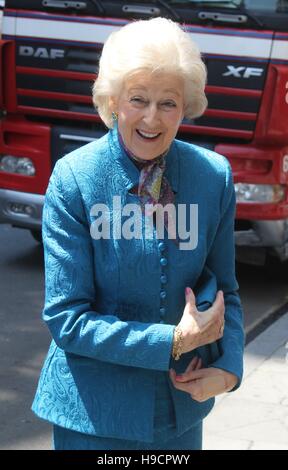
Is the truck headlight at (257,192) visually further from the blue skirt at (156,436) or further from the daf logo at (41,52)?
the blue skirt at (156,436)

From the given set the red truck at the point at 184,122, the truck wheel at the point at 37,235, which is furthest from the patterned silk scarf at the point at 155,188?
the truck wheel at the point at 37,235

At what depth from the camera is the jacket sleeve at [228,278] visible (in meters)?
2.44

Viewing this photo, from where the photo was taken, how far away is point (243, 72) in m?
6.96

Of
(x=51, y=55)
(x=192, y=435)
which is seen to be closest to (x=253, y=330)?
(x=51, y=55)

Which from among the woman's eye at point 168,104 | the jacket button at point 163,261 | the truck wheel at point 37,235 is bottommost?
the truck wheel at point 37,235

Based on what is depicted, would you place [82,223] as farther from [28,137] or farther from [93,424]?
[28,137]

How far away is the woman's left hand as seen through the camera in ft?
7.73

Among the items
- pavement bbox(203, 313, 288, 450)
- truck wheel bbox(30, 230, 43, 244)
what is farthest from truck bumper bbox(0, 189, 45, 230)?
pavement bbox(203, 313, 288, 450)

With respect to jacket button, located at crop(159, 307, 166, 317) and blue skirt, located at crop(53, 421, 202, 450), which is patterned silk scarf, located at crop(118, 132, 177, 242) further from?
blue skirt, located at crop(53, 421, 202, 450)

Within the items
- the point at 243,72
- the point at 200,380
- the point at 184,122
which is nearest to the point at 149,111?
the point at 200,380

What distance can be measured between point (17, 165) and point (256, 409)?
3365 millimetres

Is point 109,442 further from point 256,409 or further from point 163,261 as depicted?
point 256,409

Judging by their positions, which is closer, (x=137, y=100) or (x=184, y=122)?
(x=137, y=100)

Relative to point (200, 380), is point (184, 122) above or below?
below
